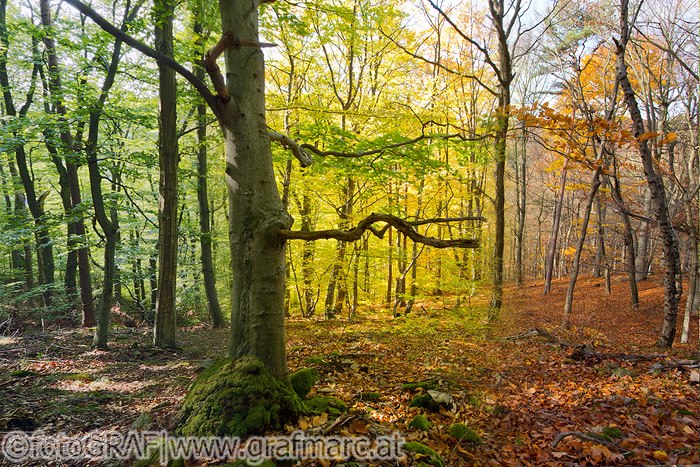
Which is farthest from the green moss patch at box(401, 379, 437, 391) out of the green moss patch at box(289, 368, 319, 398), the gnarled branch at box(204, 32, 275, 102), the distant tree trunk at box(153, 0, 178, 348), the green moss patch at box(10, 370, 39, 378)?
the green moss patch at box(10, 370, 39, 378)

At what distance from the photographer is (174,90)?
692 cm

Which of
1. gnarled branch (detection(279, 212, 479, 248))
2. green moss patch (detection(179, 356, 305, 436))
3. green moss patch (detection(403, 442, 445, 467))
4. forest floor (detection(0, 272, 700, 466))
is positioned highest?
gnarled branch (detection(279, 212, 479, 248))

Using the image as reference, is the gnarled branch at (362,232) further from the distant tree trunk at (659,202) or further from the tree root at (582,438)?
the distant tree trunk at (659,202)

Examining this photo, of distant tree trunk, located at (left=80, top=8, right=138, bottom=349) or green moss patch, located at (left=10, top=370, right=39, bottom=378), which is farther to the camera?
distant tree trunk, located at (left=80, top=8, right=138, bottom=349)

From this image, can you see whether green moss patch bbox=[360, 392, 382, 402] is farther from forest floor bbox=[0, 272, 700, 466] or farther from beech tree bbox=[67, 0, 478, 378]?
Answer: beech tree bbox=[67, 0, 478, 378]

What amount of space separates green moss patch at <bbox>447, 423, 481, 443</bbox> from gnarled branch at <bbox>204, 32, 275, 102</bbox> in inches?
151

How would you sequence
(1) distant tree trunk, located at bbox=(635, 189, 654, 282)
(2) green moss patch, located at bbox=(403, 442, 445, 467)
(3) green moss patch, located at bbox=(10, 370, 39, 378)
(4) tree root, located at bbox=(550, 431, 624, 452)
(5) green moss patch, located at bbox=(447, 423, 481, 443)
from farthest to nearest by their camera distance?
(1) distant tree trunk, located at bbox=(635, 189, 654, 282)
(3) green moss patch, located at bbox=(10, 370, 39, 378)
(5) green moss patch, located at bbox=(447, 423, 481, 443)
(4) tree root, located at bbox=(550, 431, 624, 452)
(2) green moss patch, located at bbox=(403, 442, 445, 467)

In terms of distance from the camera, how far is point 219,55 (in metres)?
2.65

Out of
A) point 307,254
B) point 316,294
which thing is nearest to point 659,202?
point 307,254

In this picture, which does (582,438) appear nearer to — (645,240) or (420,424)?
(420,424)

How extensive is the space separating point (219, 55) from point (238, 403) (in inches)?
112

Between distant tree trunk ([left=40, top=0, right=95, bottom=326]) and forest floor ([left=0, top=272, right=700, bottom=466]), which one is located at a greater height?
distant tree trunk ([left=40, top=0, right=95, bottom=326])

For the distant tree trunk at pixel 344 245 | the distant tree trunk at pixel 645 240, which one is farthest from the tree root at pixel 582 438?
the distant tree trunk at pixel 645 240

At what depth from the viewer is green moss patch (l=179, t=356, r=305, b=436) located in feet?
9.05
